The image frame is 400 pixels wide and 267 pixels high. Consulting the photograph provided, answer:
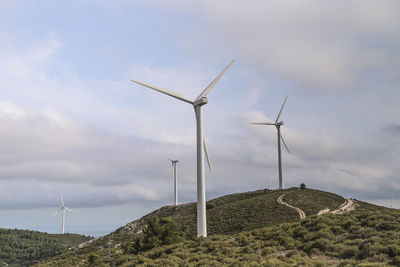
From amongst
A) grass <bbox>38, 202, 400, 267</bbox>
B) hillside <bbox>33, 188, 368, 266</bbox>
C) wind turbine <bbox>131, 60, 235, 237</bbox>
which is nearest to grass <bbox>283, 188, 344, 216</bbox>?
hillside <bbox>33, 188, 368, 266</bbox>

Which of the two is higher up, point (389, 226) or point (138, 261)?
point (389, 226)

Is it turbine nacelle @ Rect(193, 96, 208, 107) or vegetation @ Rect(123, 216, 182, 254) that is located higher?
turbine nacelle @ Rect(193, 96, 208, 107)

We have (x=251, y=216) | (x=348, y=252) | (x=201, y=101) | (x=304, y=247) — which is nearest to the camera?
(x=348, y=252)

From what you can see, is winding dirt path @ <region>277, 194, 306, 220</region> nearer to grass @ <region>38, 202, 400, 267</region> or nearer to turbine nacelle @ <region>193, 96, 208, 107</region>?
grass @ <region>38, 202, 400, 267</region>

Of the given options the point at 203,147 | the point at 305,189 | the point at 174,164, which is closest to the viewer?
the point at 203,147

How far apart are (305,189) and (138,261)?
8589 centimetres

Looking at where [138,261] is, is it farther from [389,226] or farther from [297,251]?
[389,226]

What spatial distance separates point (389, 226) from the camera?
37562 millimetres

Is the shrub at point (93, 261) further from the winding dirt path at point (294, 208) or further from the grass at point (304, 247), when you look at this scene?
the winding dirt path at point (294, 208)

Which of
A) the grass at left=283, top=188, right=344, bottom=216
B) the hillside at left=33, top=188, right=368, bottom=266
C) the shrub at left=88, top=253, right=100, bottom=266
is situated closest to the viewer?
the shrub at left=88, top=253, right=100, bottom=266

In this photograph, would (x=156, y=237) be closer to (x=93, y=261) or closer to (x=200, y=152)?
(x=93, y=261)

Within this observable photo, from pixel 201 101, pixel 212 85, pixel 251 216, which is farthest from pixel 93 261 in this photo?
pixel 251 216

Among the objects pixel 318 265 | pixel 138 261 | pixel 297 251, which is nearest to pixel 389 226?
pixel 297 251

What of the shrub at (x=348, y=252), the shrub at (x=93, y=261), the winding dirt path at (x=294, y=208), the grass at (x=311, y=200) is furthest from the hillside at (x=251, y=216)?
the shrub at (x=348, y=252)
